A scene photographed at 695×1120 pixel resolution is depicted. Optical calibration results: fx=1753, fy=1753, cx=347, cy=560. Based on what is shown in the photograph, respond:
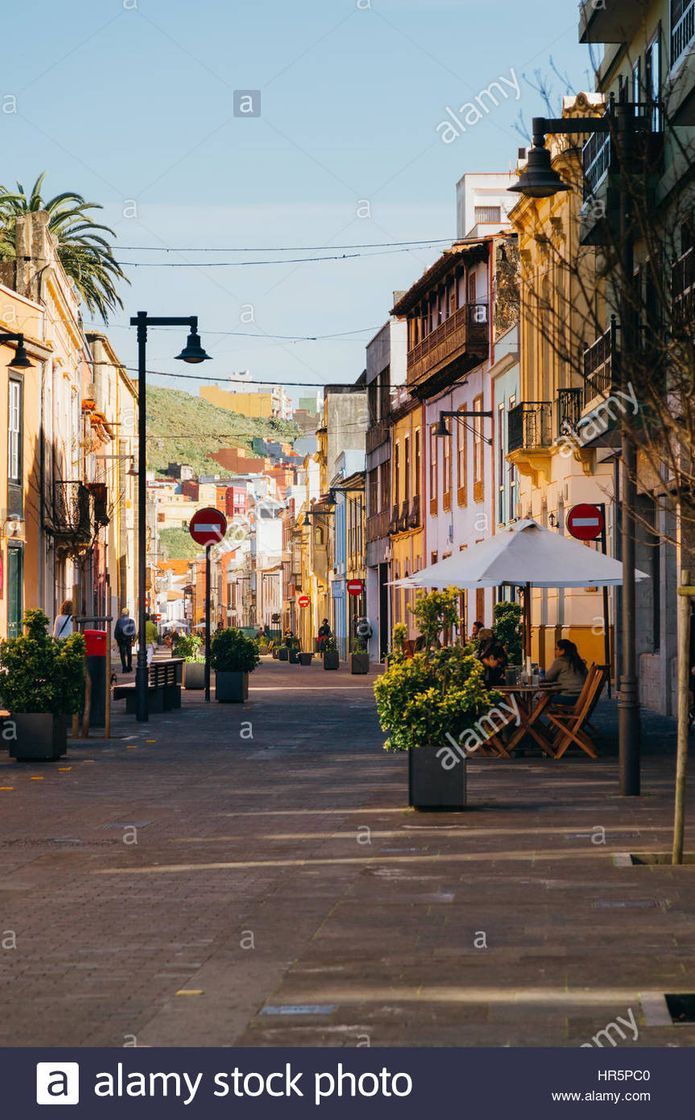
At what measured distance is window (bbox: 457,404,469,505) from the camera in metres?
49.5

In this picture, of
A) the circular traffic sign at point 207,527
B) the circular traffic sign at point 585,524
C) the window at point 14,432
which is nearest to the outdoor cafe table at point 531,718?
the circular traffic sign at point 585,524

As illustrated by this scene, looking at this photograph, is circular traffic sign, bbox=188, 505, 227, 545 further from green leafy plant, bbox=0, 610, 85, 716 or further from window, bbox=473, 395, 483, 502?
window, bbox=473, 395, 483, 502

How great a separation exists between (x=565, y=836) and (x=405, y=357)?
53152mm

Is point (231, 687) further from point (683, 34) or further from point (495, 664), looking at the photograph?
point (683, 34)

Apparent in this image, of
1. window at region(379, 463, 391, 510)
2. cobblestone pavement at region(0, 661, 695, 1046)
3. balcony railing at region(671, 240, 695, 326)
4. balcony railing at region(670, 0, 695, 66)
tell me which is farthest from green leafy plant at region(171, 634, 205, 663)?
balcony railing at region(671, 240, 695, 326)

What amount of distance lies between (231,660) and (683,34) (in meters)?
14.2

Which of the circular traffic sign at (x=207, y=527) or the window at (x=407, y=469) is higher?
the window at (x=407, y=469)

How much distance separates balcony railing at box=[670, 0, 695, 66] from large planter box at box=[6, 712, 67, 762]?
10.7m

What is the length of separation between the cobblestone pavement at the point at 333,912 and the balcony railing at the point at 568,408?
16.3 m

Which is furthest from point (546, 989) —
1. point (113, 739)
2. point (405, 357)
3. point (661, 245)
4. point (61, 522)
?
point (405, 357)

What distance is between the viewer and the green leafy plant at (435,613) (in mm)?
16250

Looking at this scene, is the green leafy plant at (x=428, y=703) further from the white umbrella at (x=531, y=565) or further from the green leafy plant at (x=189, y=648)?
the green leafy plant at (x=189, y=648)
